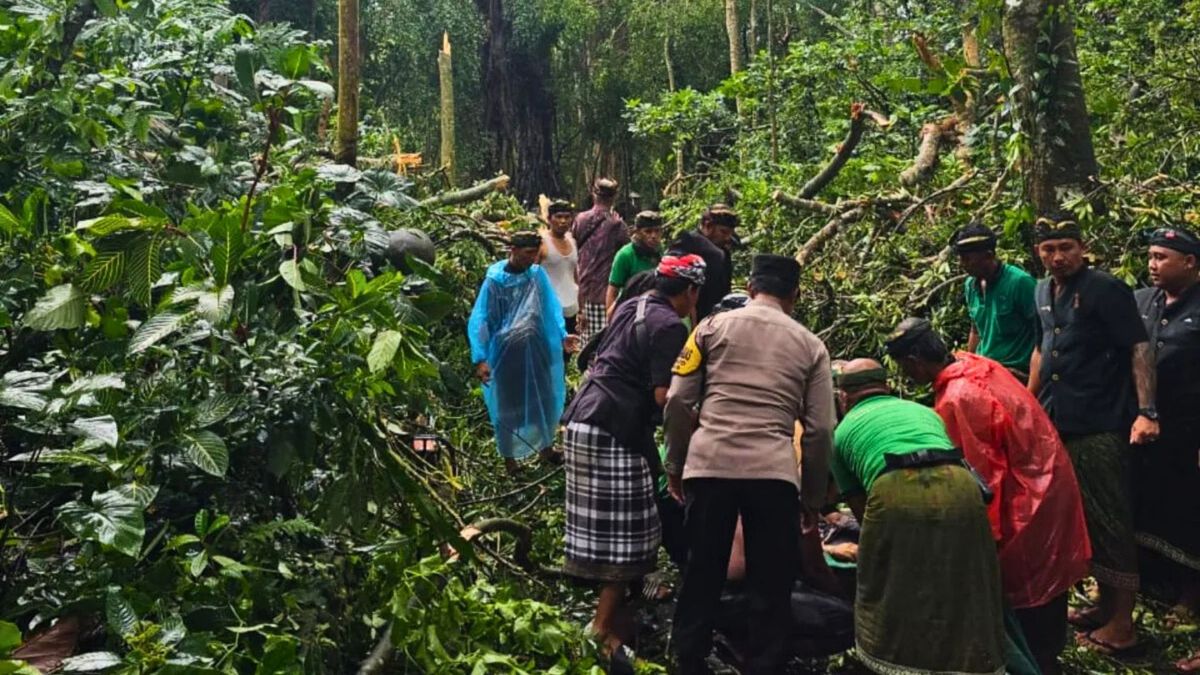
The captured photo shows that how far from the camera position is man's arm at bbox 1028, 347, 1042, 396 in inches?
185

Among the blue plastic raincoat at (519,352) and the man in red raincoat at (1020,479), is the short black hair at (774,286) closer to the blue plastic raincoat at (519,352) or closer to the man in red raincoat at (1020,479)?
the man in red raincoat at (1020,479)

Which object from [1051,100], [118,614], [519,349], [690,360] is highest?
[1051,100]

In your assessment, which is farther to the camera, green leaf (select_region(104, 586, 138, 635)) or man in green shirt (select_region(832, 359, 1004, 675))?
man in green shirt (select_region(832, 359, 1004, 675))

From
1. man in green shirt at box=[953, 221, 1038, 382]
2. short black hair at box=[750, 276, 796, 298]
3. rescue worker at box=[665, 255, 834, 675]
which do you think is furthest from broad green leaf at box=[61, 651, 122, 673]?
man in green shirt at box=[953, 221, 1038, 382]

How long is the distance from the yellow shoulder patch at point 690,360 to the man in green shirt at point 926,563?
718mm

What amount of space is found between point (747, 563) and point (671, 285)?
44.7 inches

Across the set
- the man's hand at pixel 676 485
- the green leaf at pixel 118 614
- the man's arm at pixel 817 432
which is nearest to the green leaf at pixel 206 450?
the green leaf at pixel 118 614

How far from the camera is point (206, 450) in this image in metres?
2.49

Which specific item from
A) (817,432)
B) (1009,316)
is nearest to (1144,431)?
(1009,316)

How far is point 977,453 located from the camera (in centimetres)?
394

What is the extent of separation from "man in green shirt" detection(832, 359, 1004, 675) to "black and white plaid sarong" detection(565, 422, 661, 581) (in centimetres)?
94

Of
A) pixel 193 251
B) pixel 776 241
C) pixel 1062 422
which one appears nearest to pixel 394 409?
pixel 193 251

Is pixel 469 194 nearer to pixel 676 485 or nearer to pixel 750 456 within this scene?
pixel 676 485

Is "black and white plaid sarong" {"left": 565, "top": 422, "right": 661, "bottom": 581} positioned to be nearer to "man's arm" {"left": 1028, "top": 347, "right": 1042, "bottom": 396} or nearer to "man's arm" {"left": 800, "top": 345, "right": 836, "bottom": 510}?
"man's arm" {"left": 800, "top": 345, "right": 836, "bottom": 510}
